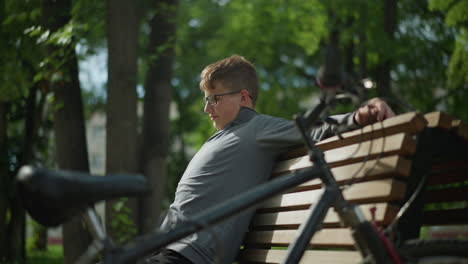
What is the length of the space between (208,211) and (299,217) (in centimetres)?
86

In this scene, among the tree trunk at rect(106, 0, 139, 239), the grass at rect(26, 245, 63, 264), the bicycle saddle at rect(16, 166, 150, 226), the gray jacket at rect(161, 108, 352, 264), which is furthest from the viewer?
the grass at rect(26, 245, 63, 264)

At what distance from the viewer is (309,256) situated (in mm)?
2750

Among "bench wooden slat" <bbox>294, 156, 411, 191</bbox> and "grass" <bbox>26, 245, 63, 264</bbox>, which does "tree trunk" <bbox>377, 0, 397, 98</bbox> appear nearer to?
"grass" <bbox>26, 245, 63, 264</bbox>

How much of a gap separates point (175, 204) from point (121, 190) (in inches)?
45.0

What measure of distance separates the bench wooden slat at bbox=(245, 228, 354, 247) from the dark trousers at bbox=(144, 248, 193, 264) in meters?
0.48

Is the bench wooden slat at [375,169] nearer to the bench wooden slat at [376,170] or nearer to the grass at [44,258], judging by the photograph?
the bench wooden slat at [376,170]

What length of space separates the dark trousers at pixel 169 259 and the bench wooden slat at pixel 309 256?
0.44 m

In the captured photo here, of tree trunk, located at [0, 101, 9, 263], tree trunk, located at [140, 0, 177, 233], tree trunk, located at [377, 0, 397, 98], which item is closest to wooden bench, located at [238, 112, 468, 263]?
tree trunk, located at [140, 0, 177, 233]

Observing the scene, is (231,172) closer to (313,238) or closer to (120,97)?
(313,238)

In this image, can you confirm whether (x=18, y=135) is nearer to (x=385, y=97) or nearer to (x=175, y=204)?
(x=175, y=204)

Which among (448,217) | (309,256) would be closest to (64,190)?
(309,256)

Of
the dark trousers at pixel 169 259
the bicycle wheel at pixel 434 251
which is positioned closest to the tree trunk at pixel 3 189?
the dark trousers at pixel 169 259

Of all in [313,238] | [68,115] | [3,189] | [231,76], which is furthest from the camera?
[3,189]

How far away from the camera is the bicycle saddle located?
72.1 inches
